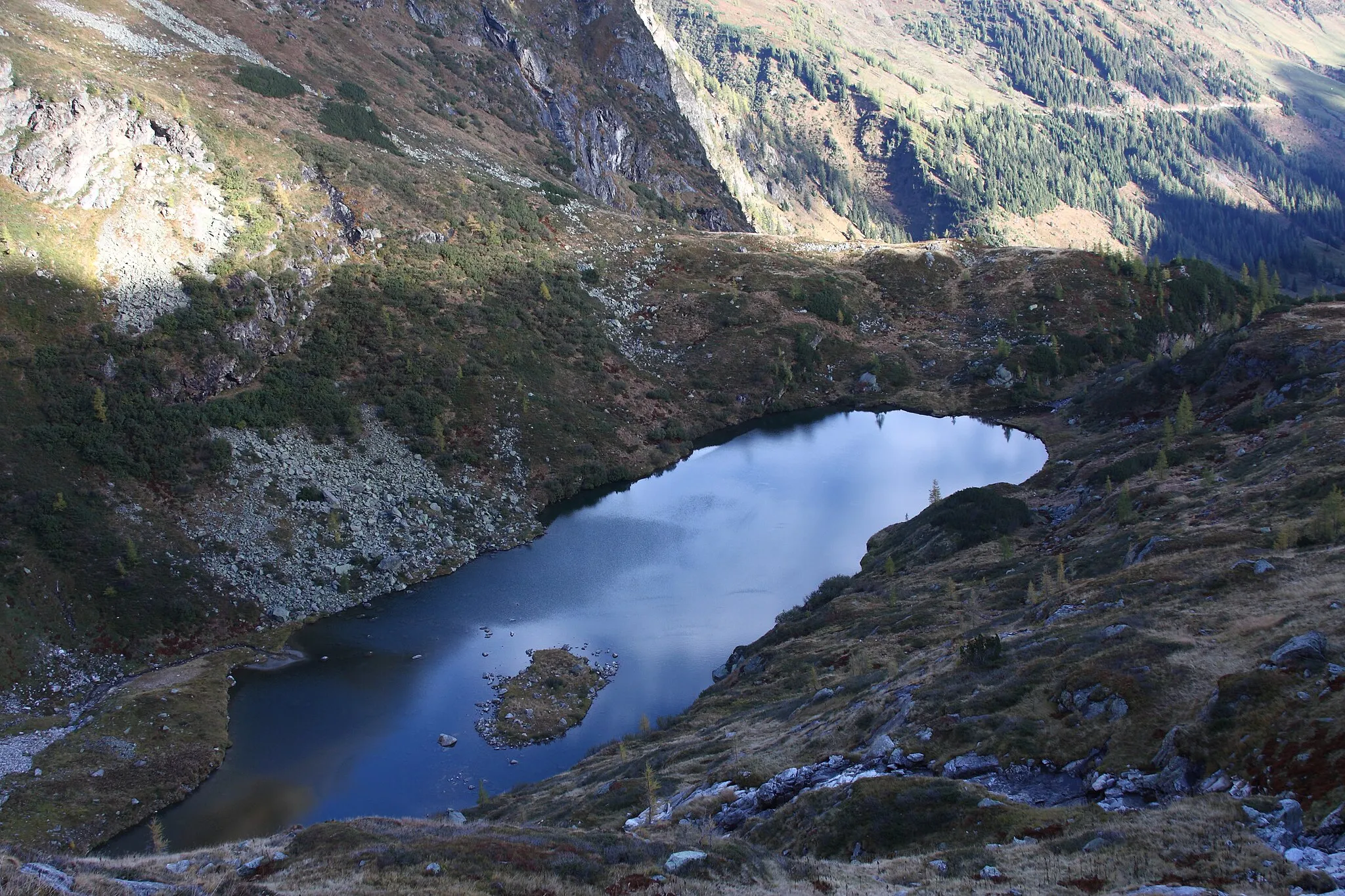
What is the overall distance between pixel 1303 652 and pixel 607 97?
542 ft

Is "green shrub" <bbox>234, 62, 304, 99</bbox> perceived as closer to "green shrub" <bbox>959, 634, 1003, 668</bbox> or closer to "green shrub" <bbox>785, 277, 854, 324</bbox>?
"green shrub" <bbox>785, 277, 854, 324</bbox>

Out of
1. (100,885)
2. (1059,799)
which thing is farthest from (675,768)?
(100,885)

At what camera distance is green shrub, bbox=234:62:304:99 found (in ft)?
321

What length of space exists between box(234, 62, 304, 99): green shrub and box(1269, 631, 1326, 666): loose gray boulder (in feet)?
338

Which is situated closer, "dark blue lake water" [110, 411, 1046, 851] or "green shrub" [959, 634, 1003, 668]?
"green shrub" [959, 634, 1003, 668]

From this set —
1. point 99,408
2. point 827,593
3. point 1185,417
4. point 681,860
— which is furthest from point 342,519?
point 1185,417

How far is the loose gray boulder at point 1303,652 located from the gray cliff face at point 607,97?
13016cm

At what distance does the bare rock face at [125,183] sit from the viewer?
69.8m

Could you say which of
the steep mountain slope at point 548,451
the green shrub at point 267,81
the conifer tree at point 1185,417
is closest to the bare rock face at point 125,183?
the steep mountain slope at point 548,451

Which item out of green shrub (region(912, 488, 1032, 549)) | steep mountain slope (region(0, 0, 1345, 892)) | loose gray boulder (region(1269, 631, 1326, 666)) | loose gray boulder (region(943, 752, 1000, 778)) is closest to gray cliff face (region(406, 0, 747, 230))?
steep mountain slope (region(0, 0, 1345, 892))

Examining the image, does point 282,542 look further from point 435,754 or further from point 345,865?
point 345,865

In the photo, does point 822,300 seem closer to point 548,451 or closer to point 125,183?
point 548,451

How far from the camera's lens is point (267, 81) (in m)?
100

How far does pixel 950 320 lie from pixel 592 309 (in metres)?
44.1
